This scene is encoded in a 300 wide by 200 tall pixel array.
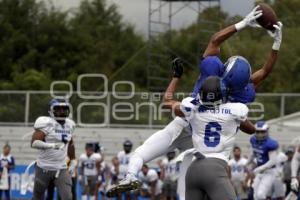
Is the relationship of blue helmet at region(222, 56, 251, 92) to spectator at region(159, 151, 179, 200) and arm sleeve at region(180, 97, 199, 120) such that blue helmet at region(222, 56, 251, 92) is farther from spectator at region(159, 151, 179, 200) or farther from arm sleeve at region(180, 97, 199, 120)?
spectator at region(159, 151, 179, 200)

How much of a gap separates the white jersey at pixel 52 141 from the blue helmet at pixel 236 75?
3715mm

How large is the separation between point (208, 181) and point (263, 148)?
6.11 m

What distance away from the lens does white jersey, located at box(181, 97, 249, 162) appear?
6.86 meters

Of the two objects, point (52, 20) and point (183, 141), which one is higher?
point (52, 20)

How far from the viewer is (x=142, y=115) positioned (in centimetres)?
2014

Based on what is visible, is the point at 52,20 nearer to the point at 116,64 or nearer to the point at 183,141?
the point at 116,64

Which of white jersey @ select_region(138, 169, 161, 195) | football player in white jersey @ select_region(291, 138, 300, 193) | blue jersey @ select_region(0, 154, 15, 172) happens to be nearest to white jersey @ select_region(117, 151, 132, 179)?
white jersey @ select_region(138, 169, 161, 195)

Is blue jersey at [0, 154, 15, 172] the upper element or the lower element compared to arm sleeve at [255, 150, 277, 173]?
lower

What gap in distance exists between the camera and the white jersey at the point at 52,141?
10423mm

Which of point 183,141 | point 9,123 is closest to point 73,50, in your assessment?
point 9,123

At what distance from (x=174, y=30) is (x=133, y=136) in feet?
40.2

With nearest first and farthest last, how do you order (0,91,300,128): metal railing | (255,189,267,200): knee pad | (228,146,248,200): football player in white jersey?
(255,189,267,200): knee pad < (228,146,248,200): football player in white jersey < (0,91,300,128): metal railing

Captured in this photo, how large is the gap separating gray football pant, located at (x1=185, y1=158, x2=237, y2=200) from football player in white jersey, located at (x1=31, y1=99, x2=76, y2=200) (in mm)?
3719

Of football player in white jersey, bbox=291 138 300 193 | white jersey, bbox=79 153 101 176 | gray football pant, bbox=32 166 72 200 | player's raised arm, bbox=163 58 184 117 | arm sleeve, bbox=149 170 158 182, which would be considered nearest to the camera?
player's raised arm, bbox=163 58 184 117
